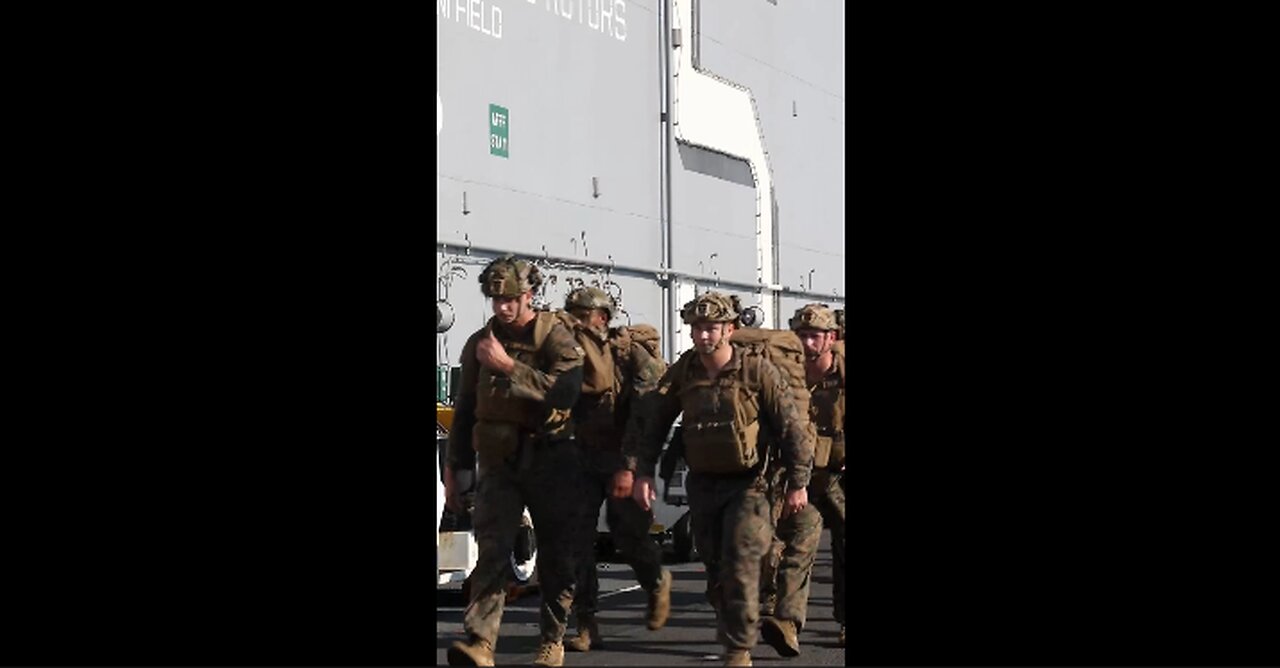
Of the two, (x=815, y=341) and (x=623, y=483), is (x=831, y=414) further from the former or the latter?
(x=623, y=483)

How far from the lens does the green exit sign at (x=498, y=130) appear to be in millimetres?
17938

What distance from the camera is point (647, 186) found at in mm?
21250

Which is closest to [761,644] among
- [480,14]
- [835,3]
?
[480,14]

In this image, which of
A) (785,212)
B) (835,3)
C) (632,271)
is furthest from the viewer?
(835,3)

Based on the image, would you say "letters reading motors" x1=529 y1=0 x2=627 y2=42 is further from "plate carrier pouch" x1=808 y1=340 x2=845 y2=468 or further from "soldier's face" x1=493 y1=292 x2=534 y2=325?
"soldier's face" x1=493 y1=292 x2=534 y2=325

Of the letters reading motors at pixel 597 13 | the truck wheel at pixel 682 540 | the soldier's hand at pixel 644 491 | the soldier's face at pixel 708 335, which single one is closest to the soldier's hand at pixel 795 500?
the soldier's hand at pixel 644 491

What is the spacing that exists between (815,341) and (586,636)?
7.55ft

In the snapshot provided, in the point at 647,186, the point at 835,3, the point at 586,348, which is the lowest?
the point at 586,348

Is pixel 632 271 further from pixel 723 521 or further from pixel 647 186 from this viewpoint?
pixel 723 521

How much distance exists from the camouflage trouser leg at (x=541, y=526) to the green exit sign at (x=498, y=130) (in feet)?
24.5

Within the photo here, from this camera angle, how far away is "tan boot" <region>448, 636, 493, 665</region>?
10.1 meters

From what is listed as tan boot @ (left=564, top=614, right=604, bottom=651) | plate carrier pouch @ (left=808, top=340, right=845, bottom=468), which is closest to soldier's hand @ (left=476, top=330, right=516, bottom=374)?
tan boot @ (left=564, top=614, right=604, bottom=651)
